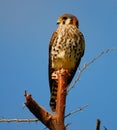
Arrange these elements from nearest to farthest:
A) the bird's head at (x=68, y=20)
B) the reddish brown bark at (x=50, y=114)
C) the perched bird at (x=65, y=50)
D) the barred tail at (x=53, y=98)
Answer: the reddish brown bark at (x=50, y=114) → the barred tail at (x=53, y=98) → the perched bird at (x=65, y=50) → the bird's head at (x=68, y=20)

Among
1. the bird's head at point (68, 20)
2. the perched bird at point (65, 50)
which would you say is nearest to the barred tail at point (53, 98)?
the perched bird at point (65, 50)

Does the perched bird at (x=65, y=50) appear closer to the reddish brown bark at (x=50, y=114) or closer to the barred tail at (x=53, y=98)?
the barred tail at (x=53, y=98)

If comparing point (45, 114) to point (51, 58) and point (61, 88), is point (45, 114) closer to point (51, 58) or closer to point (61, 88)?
point (61, 88)

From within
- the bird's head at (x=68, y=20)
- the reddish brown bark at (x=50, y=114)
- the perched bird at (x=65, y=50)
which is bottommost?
the reddish brown bark at (x=50, y=114)

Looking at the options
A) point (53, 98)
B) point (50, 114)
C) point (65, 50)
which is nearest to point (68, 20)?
point (65, 50)

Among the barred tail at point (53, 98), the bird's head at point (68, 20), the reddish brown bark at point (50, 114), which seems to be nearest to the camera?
the reddish brown bark at point (50, 114)

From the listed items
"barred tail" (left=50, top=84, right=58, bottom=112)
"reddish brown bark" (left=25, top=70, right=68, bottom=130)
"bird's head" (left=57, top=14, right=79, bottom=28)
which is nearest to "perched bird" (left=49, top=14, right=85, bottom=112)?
"barred tail" (left=50, top=84, right=58, bottom=112)

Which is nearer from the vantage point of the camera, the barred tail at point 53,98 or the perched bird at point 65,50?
the barred tail at point 53,98

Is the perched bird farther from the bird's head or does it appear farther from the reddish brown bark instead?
the reddish brown bark

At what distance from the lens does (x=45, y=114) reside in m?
4.39

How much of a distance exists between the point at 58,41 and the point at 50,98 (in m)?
1.33

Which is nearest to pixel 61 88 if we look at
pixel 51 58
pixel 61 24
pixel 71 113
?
pixel 71 113

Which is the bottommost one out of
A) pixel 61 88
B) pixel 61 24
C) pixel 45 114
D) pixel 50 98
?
pixel 45 114

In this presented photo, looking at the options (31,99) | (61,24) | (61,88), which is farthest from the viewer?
(61,24)
